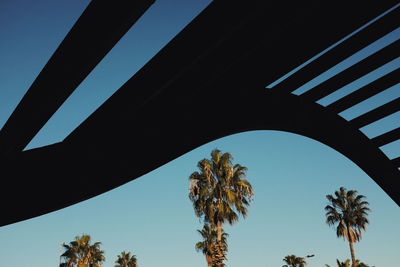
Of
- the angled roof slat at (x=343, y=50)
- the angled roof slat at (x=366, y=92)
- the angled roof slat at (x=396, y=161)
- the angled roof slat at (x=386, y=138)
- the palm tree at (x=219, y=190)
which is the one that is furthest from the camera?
the palm tree at (x=219, y=190)

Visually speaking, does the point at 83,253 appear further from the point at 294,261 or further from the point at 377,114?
the point at 377,114

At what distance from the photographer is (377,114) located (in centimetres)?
218

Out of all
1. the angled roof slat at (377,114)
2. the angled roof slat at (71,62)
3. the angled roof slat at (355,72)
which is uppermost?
the angled roof slat at (355,72)

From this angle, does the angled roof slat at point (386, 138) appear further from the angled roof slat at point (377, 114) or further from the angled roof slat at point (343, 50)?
the angled roof slat at point (343, 50)

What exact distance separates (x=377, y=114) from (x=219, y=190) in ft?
59.9

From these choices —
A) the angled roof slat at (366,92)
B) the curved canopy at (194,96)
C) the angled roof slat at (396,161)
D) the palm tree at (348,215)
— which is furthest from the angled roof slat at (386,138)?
the palm tree at (348,215)

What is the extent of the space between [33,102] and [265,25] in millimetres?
1236

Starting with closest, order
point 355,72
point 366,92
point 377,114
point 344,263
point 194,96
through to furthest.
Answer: point 194,96, point 355,72, point 366,92, point 377,114, point 344,263

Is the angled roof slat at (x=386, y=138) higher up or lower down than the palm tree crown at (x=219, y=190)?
lower down

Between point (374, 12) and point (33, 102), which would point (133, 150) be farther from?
point (374, 12)

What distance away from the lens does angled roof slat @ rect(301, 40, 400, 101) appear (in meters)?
1.80

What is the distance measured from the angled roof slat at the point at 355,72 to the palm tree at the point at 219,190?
58.1 ft

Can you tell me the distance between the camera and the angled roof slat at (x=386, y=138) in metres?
2.25

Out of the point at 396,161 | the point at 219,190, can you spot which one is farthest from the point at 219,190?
the point at 396,161
